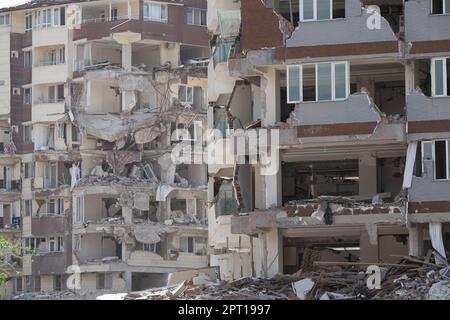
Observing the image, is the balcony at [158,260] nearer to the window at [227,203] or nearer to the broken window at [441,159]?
the window at [227,203]

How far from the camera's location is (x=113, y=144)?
8681 cm

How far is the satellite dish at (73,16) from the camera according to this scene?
87562 millimetres

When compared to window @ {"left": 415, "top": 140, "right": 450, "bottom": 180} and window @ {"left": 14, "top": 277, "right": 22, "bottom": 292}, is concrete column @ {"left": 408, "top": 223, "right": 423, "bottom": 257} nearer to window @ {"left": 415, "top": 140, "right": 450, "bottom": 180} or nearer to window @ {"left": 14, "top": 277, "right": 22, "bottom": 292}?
window @ {"left": 415, "top": 140, "right": 450, "bottom": 180}

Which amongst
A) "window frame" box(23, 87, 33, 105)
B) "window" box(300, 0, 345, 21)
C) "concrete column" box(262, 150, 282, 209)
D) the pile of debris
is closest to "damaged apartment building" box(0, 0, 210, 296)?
"window frame" box(23, 87, 33, 105)

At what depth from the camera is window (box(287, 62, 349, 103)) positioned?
160 ft

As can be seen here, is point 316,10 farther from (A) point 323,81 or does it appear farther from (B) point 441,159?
(B) point 441,159

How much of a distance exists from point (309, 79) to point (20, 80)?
43343 millimetres

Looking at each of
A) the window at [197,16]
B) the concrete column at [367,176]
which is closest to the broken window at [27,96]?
the window at [197,16]

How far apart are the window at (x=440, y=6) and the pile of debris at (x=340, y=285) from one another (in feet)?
25.1

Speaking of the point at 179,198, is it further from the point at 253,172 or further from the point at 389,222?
the point at 389,222

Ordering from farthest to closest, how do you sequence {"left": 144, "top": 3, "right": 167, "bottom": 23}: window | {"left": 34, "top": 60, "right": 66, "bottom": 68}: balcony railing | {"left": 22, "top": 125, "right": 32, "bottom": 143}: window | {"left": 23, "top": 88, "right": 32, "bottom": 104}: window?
1. {"left": 22, "top": 125, "right": 32, "bottom": 143}: window
2. {"left": 23, "top": 88, "right": 32, "bottom": 104}: window
3. {"left": 34, "top": 60, "right": 66, "bottom": 68}: balcony railing
4. {"left": 144, "top": 3, "right": 167, "bottom": 23}: window

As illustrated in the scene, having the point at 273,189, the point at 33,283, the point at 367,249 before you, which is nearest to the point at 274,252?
the point at 273,189

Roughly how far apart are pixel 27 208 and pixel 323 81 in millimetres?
44506

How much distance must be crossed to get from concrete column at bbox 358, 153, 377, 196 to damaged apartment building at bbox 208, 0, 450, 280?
4cm
